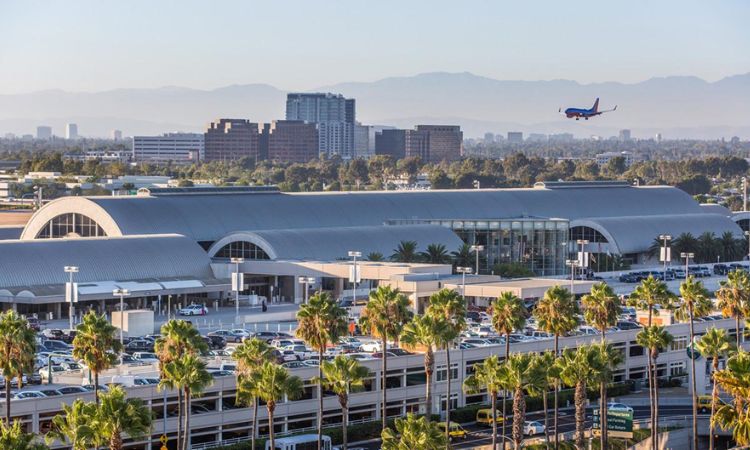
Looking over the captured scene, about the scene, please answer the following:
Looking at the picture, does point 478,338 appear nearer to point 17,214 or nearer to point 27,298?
point 27,298

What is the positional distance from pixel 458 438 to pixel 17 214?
108047mm

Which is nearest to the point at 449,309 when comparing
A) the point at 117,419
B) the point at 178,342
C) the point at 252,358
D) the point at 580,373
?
the point at 580,373

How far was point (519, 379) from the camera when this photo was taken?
203ft

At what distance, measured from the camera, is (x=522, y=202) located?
158m

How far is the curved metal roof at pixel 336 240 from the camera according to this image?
389 feet

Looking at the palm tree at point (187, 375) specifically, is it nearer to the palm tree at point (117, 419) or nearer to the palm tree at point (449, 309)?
the palm tree at point (117, 419)

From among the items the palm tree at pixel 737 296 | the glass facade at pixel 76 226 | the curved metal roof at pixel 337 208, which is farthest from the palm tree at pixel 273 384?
the glass facade at pixel 76 226

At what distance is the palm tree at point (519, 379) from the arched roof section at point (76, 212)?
6362 centimetres

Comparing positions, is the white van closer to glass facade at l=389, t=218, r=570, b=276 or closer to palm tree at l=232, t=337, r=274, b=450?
palm tree at l=232, t=337, r=274, b=450

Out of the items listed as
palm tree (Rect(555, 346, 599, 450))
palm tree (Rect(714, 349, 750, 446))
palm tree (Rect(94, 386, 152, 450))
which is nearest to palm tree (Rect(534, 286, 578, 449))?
Answer: palm tree (Rect(555, 346, 599, 450))

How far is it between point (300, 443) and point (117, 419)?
16303mm

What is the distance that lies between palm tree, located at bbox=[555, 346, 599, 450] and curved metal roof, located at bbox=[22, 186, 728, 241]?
6220cm

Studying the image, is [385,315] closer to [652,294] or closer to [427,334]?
[427,334]

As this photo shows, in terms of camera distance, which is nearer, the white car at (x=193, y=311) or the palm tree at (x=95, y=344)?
the palm tree at (x=95, y=344)
